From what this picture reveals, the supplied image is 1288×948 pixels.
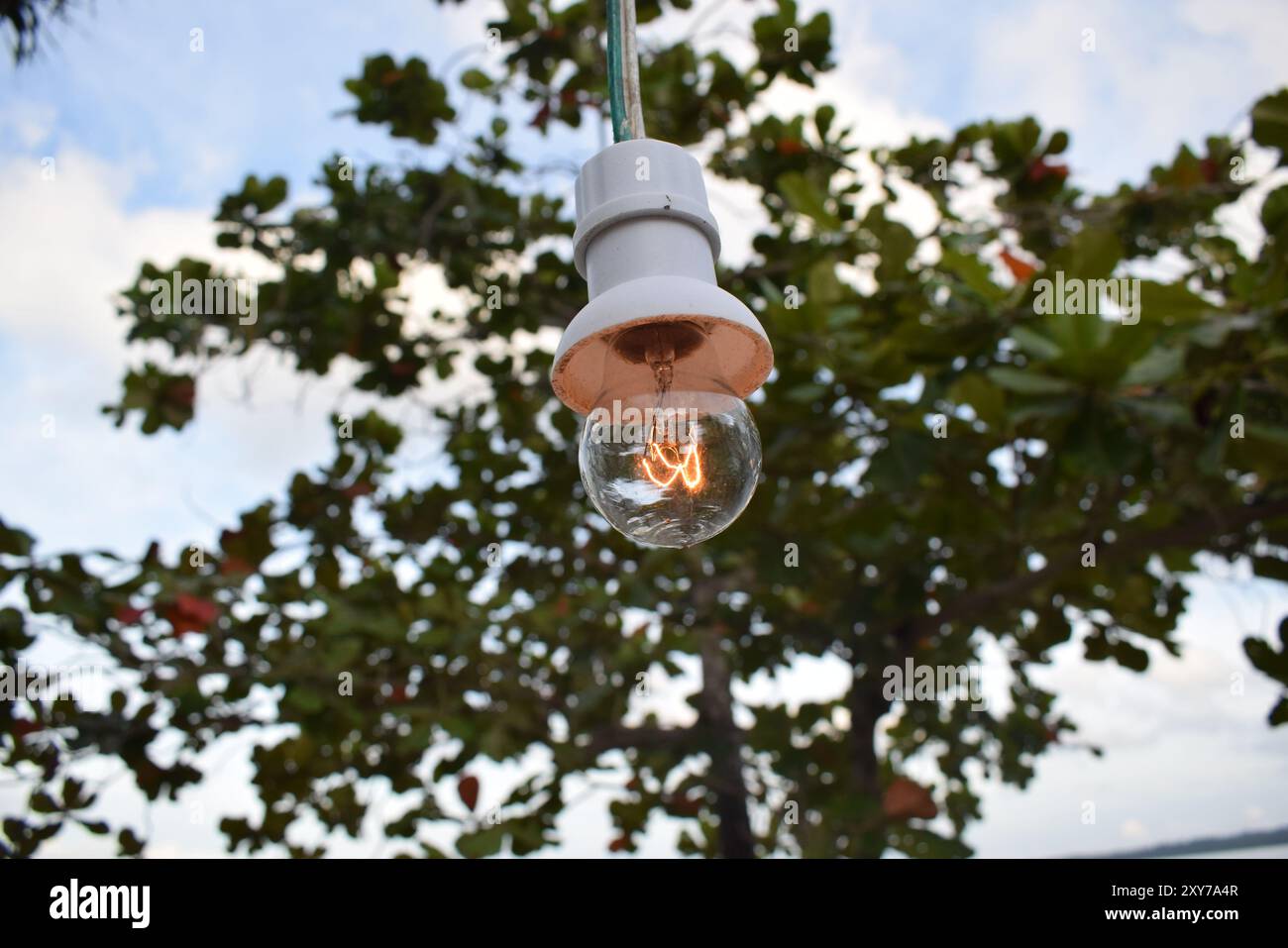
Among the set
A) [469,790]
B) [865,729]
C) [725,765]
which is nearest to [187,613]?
[469,790]

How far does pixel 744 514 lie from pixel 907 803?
1.03 m

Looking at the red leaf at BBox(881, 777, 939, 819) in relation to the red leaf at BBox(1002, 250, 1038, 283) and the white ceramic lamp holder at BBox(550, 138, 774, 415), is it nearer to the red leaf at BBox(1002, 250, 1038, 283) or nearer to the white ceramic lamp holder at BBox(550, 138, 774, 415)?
the red leaf at BBox(1002, 250, 1038, 283)

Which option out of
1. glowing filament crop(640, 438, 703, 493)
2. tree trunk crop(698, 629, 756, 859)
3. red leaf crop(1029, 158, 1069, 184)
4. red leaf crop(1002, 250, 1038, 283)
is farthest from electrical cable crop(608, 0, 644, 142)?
tree trunk crop(698, 629, 756, 859)

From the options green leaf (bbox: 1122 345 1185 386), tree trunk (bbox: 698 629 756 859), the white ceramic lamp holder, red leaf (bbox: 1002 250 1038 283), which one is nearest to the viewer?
the white ceramic lamp holder

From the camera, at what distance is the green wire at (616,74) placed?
75cm

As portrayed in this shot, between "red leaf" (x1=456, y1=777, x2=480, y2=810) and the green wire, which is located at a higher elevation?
the green wire

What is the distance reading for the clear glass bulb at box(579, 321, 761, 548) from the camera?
824 millimetres

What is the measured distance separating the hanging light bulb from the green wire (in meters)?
0.02

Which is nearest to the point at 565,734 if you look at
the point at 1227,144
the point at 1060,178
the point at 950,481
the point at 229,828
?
the point at 229,828

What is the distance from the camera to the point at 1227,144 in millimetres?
2488

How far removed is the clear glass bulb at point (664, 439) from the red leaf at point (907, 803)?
220cm

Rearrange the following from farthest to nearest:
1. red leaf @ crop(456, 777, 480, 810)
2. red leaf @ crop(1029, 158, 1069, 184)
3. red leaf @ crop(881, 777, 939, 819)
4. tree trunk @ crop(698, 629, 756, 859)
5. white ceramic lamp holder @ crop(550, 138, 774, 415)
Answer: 1. tree trunk @ crop(698, 629, 756, 859)
2. red leaf @ crop(456, 777, 480, 810)
3. red leaf @ crop(881, 777, 939, 819)
4. red leaf @ crop(1029, 158, 1069, 184)
5. white ceramic lamp holder @ crop(550, 138, 774, 415)

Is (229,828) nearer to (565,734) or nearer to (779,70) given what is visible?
(565,734)
